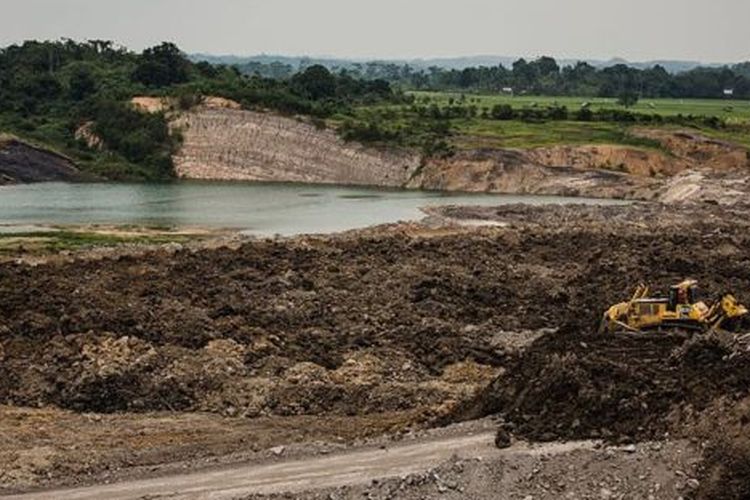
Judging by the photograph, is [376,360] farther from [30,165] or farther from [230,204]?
[30,165]

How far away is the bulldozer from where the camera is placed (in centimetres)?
Result: 2345

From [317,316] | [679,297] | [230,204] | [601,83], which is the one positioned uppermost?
[601,83]

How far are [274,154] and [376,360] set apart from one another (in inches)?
2221

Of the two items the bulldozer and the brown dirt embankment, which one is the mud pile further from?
the brown dirt embankment

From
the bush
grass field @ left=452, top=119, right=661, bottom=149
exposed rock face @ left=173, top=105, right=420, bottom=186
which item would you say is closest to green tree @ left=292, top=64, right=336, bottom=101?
exposed rock face @ left=173, top=105, right=420, bottom=186

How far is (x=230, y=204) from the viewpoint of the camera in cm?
6225

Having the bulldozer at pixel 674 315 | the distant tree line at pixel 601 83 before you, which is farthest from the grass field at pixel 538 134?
the distant tree line at pixel 601 83

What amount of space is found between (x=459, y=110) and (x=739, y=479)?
79.9m

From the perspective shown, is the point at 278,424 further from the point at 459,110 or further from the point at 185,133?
the point at 459,110

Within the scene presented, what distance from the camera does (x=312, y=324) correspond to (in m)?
28.2

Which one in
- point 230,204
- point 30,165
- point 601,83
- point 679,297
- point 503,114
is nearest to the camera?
point 679,297

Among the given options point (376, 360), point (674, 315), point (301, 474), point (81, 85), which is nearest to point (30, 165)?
point (81, 85)

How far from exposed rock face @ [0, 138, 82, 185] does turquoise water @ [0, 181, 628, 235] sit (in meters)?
1.85

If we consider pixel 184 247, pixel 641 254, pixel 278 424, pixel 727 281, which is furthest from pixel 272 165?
pixel 278 424
